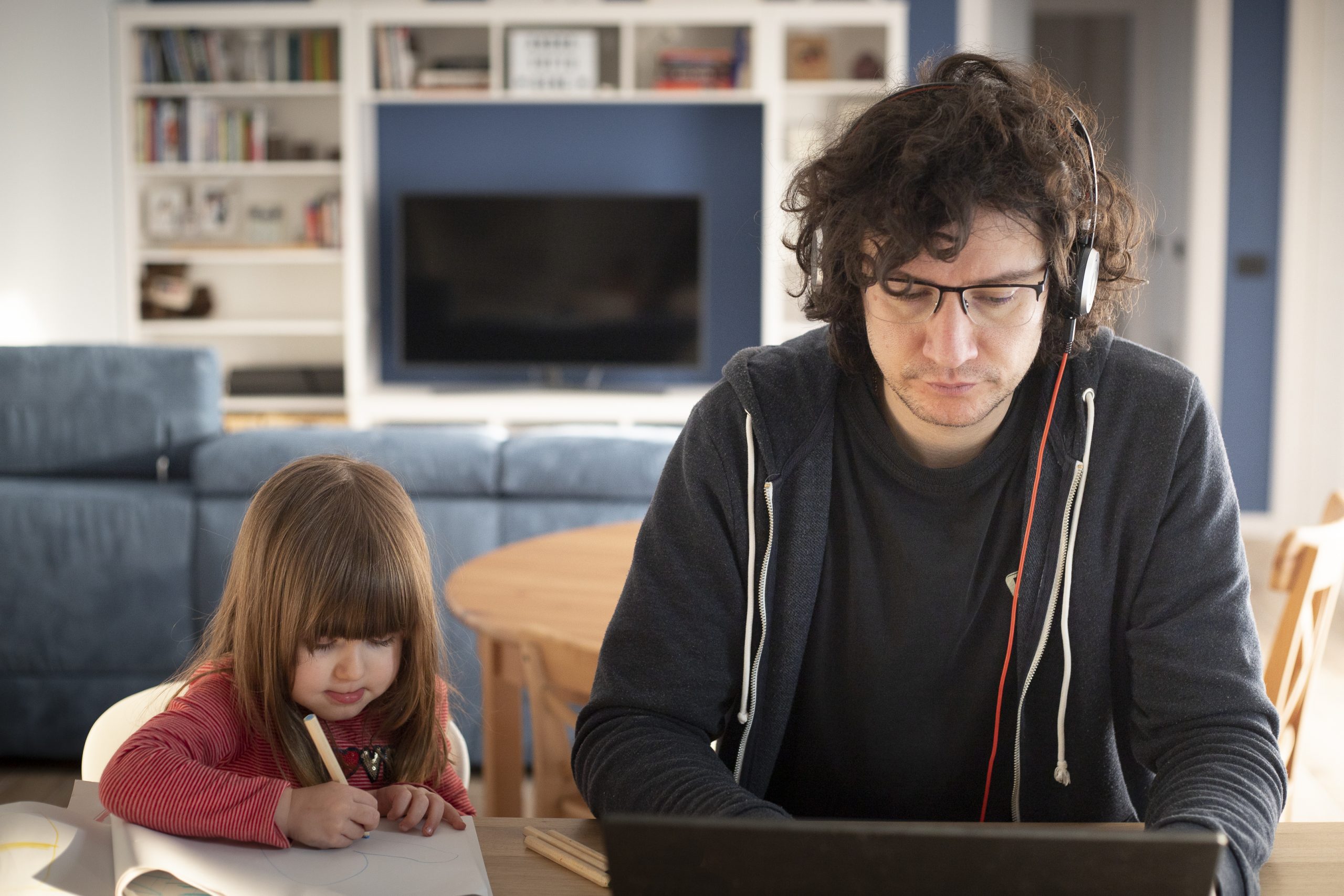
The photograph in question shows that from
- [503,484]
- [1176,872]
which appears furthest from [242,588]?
[503,484]

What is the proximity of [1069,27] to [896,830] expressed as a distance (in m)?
8.37

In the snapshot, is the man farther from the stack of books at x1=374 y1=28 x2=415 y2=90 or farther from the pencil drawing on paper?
the stack of books at x1=374 y1=28 x2=415 y2=90

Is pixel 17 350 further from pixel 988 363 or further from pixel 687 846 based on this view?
pixel 687 846

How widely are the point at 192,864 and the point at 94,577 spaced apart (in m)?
1.93

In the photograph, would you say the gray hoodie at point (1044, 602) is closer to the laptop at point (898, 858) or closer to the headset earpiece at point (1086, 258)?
the headset earpiece at point (1086, 258)

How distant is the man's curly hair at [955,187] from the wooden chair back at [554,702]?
545 millimetres

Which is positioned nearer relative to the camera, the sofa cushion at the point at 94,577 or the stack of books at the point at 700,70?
the sofa cushion at the point at 94,577

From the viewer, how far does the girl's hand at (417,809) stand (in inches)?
34.2

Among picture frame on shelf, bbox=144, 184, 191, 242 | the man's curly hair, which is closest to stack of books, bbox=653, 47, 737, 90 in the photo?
picture frame on shelf, bbox=144, 184, 191, 242

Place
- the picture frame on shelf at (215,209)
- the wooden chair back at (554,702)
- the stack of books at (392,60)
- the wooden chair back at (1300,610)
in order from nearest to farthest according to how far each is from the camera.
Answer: the wooden chair back at (1300,610), the wooden chair back at (554,702), the stack of books at (392,60), the picture frame on shelf at (215,209)

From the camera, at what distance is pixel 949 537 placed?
1.11 m

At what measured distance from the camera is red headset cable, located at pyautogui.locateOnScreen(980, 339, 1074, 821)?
107 centimetres

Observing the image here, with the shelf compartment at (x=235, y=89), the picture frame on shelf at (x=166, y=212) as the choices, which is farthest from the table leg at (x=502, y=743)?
the picture frame on shelf at (x=166, y=212)

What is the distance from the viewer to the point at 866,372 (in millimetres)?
1156
